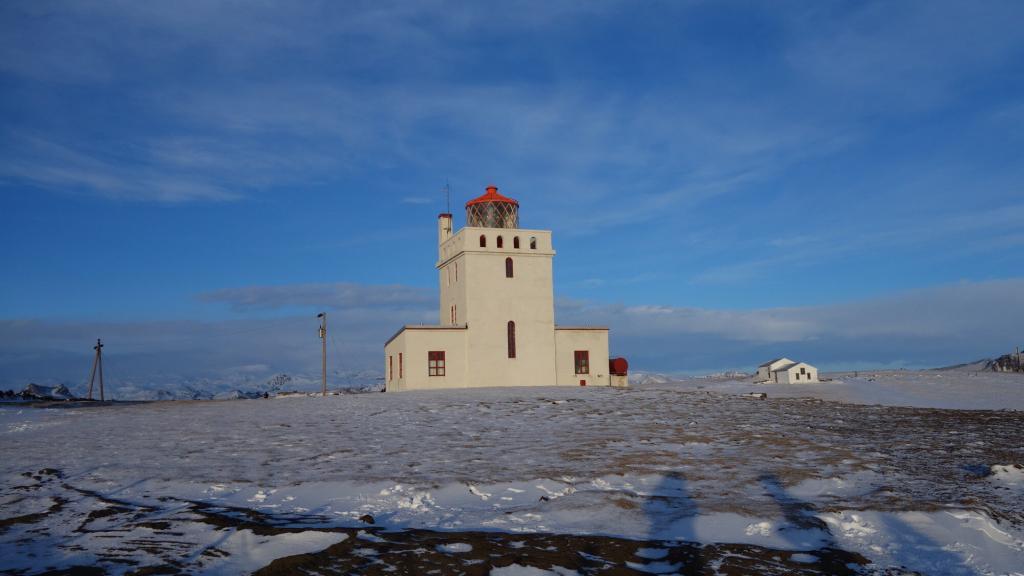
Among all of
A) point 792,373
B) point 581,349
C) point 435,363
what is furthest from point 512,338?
point 792,373

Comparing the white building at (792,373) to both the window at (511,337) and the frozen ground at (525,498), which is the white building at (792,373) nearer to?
the window at (511,337)

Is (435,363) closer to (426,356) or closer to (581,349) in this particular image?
(426,356)

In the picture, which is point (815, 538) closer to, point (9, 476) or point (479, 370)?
point (9, 476)

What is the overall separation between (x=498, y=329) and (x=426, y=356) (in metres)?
3.55

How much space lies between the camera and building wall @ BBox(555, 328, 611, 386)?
116 ft

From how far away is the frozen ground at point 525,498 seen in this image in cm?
629

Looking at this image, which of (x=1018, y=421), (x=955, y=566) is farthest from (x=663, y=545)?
(x=1018, y=421)

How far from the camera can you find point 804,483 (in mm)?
9336

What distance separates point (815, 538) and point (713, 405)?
14994 millimetres

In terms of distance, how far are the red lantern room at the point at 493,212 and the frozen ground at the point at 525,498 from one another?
67.8 ft

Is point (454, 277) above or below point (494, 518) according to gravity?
above

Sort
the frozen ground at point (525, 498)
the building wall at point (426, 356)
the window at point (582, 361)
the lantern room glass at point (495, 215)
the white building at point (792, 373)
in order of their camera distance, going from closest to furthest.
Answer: the frozen ground at point (525, 498)
the building wall at point (426, 356)
the window at point (582, 361)
the lantern room glass at point (495, 215)
the white building at point (792, 373)

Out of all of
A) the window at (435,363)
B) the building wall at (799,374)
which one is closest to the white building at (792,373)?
the building wall at (799,374)

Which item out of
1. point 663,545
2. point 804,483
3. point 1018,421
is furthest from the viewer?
point 1018,421
